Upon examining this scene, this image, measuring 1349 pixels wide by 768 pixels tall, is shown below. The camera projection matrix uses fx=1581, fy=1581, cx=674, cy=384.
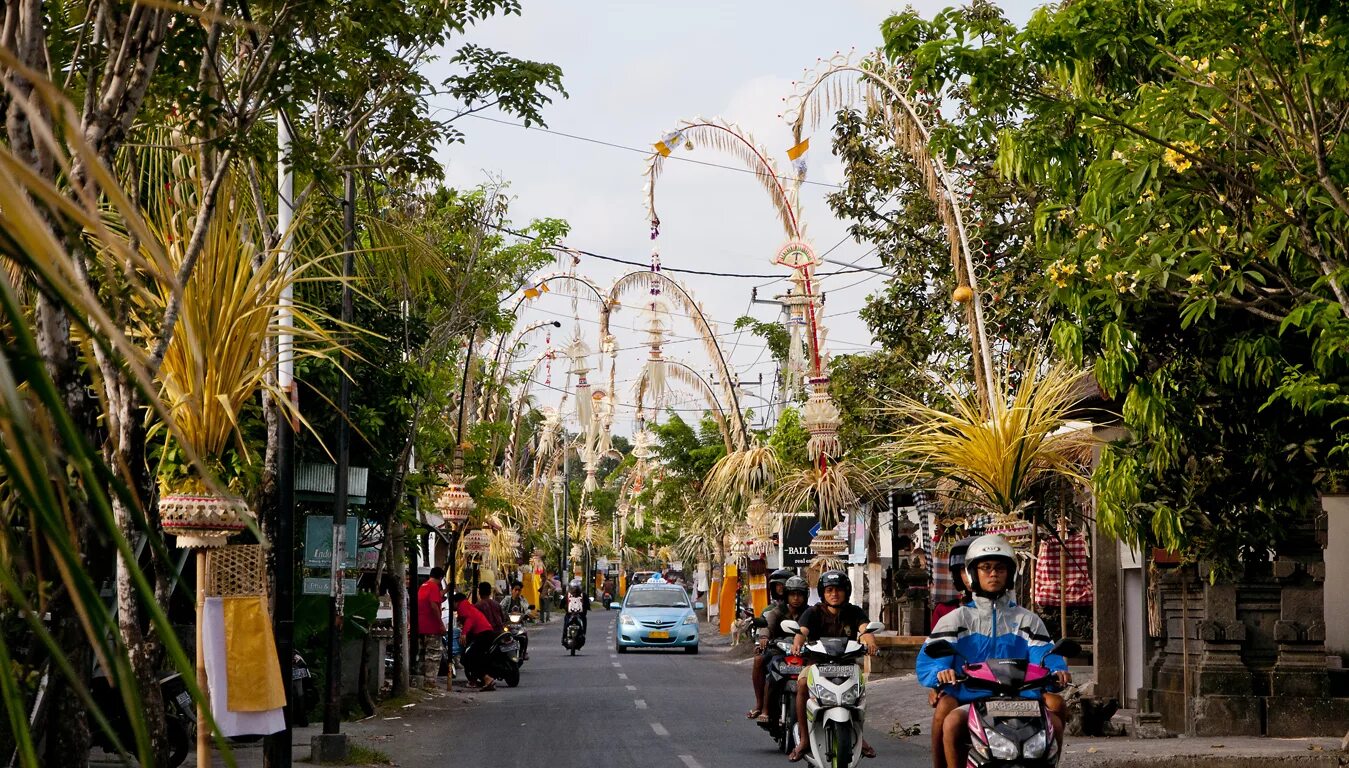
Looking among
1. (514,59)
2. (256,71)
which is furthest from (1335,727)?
(256,71)

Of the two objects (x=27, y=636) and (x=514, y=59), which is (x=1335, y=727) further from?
(x=27, y=636)

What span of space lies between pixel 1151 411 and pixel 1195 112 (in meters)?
2.62

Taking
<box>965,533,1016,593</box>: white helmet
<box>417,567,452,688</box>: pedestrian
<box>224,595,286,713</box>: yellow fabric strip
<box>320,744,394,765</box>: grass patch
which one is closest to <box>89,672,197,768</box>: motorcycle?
<box>320,744,394,765</box>: grass patch

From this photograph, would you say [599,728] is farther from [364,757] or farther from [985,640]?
[985,640]

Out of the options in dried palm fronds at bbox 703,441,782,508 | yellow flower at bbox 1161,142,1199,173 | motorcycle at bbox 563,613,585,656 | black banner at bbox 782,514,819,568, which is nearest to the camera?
yellow flower at bbox 1161,142,1199,173

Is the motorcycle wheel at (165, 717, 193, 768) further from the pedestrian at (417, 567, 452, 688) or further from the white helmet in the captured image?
the pedestrian at (417, 567, 452, 688)

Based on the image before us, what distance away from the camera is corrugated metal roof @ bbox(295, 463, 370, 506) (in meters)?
19.6

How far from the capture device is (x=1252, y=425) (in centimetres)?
1355

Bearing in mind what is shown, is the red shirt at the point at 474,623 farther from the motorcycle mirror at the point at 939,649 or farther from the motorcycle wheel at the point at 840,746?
the motorcycle mirror at the point at 939,649

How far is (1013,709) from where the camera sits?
8.30m

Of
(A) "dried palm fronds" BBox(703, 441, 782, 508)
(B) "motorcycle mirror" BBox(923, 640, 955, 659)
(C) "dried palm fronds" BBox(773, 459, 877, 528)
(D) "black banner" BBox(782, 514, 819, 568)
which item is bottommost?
(B) "motorcycle mirror" BBox(923, 640, 955, 659)

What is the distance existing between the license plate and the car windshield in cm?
3325

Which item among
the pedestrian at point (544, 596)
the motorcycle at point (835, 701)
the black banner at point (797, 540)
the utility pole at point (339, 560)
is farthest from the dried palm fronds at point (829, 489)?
the pedestrian at point (544, 596)

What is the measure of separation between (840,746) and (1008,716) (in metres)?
3.90
